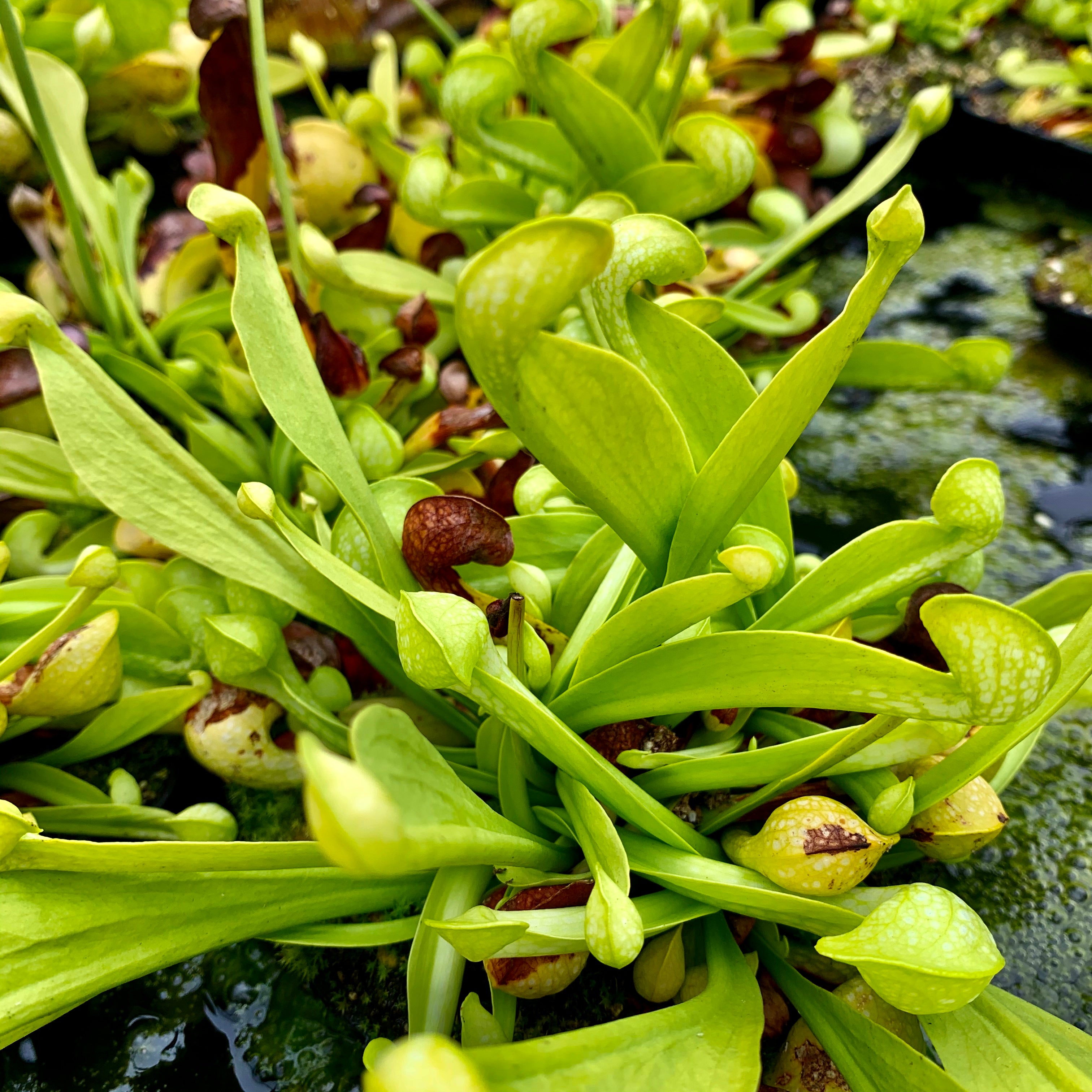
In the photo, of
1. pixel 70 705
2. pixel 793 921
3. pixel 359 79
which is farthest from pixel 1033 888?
pixel 359 79

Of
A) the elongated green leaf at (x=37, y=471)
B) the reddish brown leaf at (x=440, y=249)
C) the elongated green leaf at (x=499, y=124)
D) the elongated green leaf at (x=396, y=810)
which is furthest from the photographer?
the reddish brown leaf at (x=440, y=249)

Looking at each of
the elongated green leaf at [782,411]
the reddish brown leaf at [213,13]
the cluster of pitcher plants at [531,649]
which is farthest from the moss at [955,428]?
the reddish brown leaf at [213,13]

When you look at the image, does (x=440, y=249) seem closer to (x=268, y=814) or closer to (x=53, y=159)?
(x=53, y=159)

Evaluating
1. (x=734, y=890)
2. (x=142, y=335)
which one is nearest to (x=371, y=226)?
(x=142, y=335)

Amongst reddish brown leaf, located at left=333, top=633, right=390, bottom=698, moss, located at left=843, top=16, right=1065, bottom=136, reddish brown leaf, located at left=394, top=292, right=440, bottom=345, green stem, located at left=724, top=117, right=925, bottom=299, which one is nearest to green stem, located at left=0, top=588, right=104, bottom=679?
reddish brown leaf, located at left=333, top=633, right=390, bottom=698

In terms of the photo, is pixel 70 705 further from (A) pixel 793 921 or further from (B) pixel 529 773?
(A) pixel 793 921

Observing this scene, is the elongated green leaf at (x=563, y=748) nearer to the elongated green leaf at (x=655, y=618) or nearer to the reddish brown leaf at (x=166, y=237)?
the elongated green leaf at (x=655, y=618)
